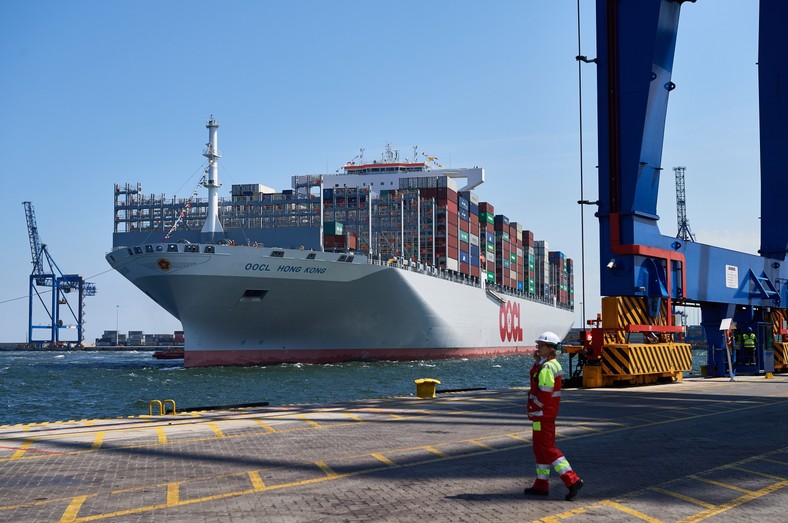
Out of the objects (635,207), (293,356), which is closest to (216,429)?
(635,207)

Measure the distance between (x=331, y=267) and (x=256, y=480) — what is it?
123 feet

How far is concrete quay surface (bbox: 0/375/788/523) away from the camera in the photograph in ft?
23.8

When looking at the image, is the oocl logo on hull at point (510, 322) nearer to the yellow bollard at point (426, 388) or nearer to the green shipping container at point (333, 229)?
the green shipping container at point (333, 229)

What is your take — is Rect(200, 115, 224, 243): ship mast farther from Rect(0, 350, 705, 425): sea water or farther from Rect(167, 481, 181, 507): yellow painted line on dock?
Rect(167, 481, 181, 507): yellow painted line on dock

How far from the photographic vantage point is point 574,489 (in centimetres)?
751

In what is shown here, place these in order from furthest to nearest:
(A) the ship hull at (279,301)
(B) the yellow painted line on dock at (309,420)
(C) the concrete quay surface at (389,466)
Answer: (A) the ship hull at (279,301) < (B) the yellow painted line on dock at (309,420) < (C) the concrete quay surface at (389,466)

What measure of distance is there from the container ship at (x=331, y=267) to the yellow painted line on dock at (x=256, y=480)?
35.1 m

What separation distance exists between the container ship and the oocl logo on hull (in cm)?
23

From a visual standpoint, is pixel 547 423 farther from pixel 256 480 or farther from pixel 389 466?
pixel 256 480

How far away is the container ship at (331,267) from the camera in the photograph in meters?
44.5

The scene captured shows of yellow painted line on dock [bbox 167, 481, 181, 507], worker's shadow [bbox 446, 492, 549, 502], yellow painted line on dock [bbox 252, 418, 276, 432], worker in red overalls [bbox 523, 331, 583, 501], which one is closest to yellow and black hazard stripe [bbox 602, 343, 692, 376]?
yellow painted line on dock [bbox 252, 418, 276, 432]

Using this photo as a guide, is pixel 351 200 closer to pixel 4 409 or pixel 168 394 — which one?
pixel 168 394

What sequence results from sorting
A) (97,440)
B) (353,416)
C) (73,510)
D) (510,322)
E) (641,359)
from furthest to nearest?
(510,322) < (641,359) < (353,416) < (97,440) < (73,510)

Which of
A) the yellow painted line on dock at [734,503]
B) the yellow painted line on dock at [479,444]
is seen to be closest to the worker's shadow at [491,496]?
the yellow painted line on dock at [734,503]
